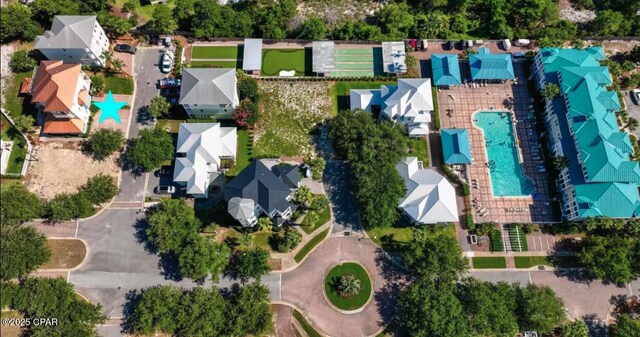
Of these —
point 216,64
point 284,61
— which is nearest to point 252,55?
point 284,61

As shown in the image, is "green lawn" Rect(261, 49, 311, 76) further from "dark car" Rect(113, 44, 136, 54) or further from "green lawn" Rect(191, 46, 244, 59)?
"dark car" Rect(113, 44, 136, 54)

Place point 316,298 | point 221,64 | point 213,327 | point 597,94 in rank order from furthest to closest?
point 221,64, point 597,94, point 316,298, point 213,327

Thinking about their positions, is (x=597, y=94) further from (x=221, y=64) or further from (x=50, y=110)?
(x=50, y=110)

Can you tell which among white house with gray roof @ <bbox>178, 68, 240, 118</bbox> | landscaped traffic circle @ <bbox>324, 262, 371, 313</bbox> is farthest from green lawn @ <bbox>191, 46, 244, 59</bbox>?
landscaped traffic circle @ <bbox>324, 262, 371, 313</bbox>

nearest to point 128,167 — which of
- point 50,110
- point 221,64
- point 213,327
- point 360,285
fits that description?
point 50,110

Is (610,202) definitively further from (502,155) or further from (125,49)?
(125,49)

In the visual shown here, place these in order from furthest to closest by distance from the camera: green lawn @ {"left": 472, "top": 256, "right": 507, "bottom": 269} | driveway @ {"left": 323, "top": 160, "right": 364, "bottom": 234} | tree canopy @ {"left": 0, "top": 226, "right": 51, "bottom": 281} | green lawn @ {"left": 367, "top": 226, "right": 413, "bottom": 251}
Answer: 1. driveway @ {"left": 323, "top": 160, "right": 364, "bottom": 234}
2. green lawn @ {"left": 367, "top": 226, "right": 413, "bottom": 251}
3. green lawn @ {"left": 472, "top": 256, "right": 507, "bottom": 269}
4. tree canopy @ {"left": 0, "top": 226, "right": 51, "bottom": 281}
